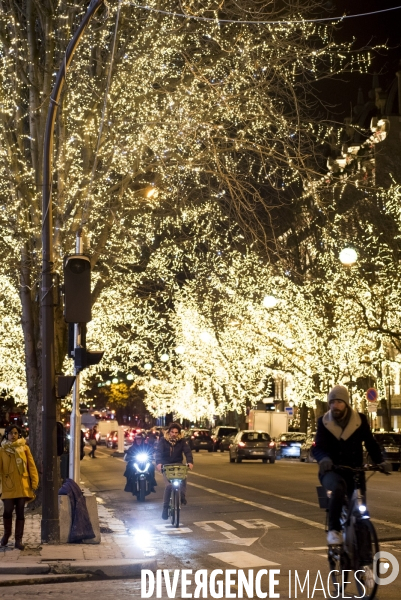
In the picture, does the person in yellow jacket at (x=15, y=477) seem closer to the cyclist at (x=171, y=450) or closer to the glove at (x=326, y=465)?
the cyclist at (x=171, y=450)

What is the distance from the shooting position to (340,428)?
32.3ft

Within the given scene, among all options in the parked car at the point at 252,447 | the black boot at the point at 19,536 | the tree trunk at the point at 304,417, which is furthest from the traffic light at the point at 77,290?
the tree trunk at the point at 304,417

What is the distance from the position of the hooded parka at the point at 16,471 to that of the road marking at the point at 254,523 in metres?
4.41

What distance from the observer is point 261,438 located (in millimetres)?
50031

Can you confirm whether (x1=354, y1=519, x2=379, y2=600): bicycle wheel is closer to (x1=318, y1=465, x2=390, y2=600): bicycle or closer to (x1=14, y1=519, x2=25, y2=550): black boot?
(x1=318, y1=465, x2=390, y2=600): bicycle

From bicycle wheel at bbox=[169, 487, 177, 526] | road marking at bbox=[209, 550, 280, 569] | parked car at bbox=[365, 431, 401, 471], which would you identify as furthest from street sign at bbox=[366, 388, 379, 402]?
road marking at bbox=[209, 550, 280, 569]

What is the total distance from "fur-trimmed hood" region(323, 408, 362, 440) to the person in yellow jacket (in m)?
6.13

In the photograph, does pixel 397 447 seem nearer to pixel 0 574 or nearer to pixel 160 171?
pixel 160 171

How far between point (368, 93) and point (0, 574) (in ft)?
245

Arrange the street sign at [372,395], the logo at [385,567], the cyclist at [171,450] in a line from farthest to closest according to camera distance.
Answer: the street sign at [372,395], the cyclist at [171,450], the logo at [385,567]

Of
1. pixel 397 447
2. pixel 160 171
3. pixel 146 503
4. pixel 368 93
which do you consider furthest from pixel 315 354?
pixel 368 93

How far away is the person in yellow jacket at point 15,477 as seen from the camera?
48.2ft

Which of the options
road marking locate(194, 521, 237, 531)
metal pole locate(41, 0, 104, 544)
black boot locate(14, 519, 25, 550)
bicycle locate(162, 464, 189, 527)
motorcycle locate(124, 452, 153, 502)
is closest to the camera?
black boot locate(14, 519, 25, 550)

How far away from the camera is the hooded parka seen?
14.7m
